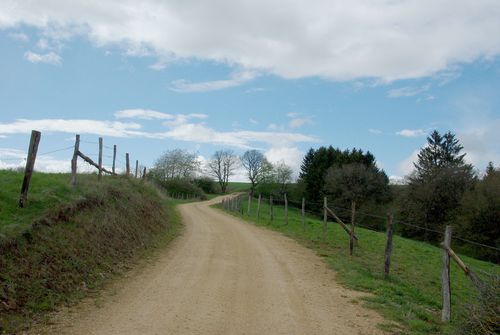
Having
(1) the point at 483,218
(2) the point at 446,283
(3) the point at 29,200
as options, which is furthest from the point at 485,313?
(1) the point at 483,218

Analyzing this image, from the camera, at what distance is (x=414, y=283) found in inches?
496

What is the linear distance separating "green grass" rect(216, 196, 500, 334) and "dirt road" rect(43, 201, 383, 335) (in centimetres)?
51

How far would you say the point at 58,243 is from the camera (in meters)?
9.20

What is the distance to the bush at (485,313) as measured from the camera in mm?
5926

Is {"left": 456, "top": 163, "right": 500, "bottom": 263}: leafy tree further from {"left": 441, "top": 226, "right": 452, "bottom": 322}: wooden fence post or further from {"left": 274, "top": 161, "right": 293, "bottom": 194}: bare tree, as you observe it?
{"left": 274, "top": 161, "right": 293, "bottom": 194}: bare tree

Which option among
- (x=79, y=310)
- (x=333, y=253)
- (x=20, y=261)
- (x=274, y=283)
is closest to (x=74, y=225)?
(x=20, y=261)

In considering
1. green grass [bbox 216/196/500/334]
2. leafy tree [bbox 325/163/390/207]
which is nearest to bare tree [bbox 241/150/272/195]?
leafy tree [bbox 325/163/390/207]

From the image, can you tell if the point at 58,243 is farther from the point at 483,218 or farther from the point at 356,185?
the point at 356,185

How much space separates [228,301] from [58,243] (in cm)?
400

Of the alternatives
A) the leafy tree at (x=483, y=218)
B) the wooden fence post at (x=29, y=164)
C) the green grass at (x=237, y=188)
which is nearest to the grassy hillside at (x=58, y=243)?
the wooden fence post at (x=29, y=164)

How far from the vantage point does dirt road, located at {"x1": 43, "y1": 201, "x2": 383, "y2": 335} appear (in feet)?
21.9

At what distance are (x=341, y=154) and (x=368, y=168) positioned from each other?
7.16 m

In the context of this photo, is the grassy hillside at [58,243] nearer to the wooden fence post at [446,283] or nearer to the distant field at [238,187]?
the wooden fence post at [446,283]

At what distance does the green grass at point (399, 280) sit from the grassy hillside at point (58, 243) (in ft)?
19.1
